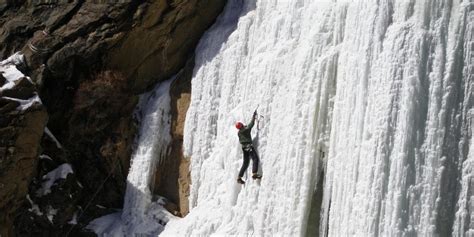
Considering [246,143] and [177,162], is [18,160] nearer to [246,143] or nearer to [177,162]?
[177,162]

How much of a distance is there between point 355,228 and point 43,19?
7.94 m

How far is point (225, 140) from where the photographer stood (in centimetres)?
1448

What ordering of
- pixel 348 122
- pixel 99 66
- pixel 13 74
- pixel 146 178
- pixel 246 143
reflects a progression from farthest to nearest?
1. pixel 99 66
2. pixel 146 178
3. pixel 13 74
4. pixel 246 143
5. pixel 348 122

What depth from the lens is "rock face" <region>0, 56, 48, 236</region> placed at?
14.1 meters

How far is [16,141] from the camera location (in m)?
14.2

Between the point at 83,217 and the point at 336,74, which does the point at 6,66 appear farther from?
the point at 336,74

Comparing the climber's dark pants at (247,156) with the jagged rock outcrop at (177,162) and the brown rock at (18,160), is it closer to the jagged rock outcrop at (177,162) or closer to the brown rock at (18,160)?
the jagged rock outcrop at (177,162)

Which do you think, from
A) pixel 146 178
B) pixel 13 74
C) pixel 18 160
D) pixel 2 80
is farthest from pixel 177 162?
pixel 2 80

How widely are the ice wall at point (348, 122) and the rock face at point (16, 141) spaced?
101 inches

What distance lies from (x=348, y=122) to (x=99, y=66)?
6.03 metres

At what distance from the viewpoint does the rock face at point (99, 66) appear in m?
15.6

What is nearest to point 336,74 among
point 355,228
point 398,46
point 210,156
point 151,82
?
point 398,46

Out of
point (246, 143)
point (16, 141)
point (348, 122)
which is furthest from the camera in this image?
point (16, 141)

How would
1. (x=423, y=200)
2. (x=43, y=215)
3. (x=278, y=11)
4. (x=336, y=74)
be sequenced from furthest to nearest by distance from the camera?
(x=43, y=215) < (x=278, y=11) < (x=336, y=74) < (x=423, y=200)
